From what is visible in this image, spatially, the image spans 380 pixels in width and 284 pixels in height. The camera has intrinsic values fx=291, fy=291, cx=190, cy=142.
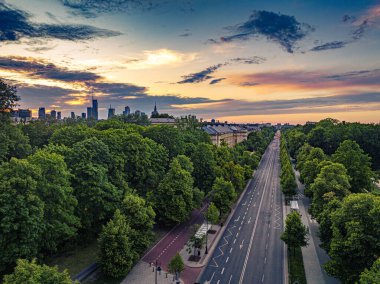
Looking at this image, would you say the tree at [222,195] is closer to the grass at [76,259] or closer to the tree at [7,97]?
the grass at [76,259]

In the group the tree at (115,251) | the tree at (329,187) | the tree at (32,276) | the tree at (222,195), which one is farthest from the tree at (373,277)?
the tree at (222,195)

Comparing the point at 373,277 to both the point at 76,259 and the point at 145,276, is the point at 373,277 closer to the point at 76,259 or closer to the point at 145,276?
the point at 145,276

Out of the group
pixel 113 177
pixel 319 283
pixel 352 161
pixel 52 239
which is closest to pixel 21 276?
pixel 52 239

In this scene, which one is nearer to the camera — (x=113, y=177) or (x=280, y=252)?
(x=280, y=252)

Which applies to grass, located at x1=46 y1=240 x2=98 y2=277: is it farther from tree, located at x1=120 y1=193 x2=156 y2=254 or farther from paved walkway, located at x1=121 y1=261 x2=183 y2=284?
tree, located at x1=120 y1=193 x2=156 y2=254

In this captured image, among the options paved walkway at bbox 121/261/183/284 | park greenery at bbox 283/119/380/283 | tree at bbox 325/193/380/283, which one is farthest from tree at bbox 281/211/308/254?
paved walkway at bbox 121/261/183/284

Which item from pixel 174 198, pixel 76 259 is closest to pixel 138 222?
pixel 76 259

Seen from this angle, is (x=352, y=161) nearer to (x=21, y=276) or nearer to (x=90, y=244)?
(x=90, y=244)
